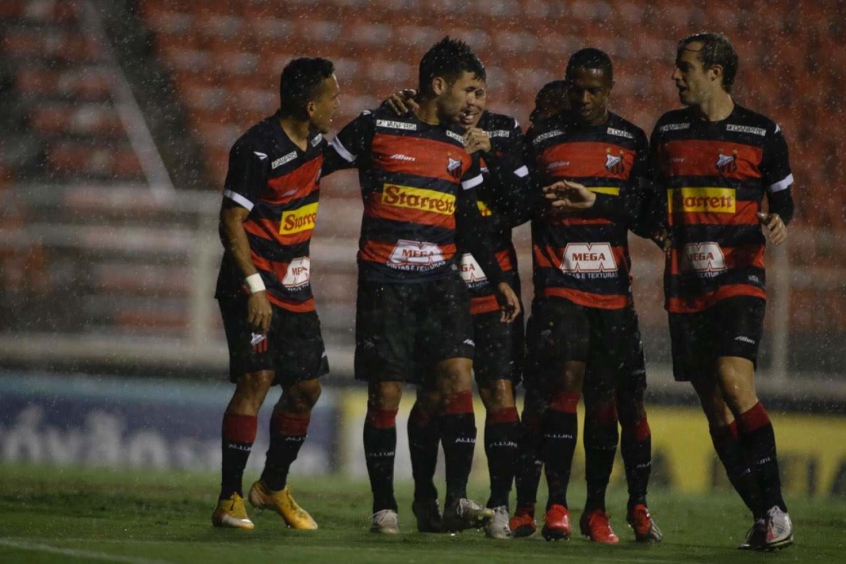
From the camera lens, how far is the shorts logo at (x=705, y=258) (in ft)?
19.2

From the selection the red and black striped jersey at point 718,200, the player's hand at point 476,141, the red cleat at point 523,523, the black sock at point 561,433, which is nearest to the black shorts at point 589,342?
the black sock at point 561,433

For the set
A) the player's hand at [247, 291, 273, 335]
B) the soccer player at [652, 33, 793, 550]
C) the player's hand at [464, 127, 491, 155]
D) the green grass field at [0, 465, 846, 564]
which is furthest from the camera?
the player's hand at [464, 127, 491, 155]

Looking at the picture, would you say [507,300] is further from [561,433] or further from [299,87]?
[299,87]

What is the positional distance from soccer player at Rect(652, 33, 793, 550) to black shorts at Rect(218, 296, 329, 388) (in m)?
1.45

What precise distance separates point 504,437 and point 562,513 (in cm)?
46

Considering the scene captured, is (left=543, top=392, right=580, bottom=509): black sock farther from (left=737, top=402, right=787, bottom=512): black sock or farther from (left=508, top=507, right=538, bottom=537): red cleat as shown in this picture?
(left=737, top=402, right=787, bottom=512): black sock

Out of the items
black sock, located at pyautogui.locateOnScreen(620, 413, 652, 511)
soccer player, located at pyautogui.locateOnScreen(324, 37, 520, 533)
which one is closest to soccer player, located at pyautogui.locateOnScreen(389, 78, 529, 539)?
soccer player, located at pyautogui.locateOnScreen(324, 37, 520, 533)

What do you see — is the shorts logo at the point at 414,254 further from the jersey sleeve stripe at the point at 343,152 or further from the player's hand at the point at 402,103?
the player's hand at the point at 402,103

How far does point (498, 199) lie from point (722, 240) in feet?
3.33

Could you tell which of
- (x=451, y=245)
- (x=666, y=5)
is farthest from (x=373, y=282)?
(x=666, y=5)

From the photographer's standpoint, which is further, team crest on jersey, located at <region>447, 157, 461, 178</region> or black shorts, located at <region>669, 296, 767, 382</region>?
team crest on jersey, located at <region>447, 157, 461, 178</region>

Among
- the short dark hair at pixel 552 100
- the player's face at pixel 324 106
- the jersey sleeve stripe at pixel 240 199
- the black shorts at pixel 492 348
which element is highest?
the short dark hair at pixel 552 100

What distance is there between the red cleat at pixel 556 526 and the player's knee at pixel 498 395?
21.8 inches

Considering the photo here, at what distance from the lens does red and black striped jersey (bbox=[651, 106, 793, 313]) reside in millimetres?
5844
